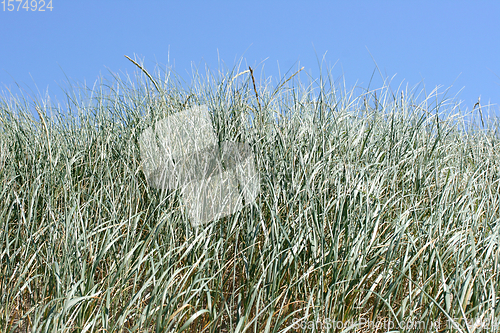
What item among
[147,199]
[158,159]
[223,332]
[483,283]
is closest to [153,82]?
[158,159]

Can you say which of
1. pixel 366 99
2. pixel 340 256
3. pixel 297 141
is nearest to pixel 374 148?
pixel 297 141

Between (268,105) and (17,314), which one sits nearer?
(17,314)

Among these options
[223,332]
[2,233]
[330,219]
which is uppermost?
[2,233]

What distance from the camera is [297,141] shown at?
8.97 ft

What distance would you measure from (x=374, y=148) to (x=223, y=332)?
166cm

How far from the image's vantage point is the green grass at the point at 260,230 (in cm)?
171

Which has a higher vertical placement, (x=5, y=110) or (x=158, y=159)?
(x=5, y=110)

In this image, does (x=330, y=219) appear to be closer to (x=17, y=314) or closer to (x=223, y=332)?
(x=223, y=332)

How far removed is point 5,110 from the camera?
12.2 feet

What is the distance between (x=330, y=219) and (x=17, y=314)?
166 centimetres

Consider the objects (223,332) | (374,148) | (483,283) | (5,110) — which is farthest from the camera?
(5,110)

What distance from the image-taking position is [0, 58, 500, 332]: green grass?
67.5 inches

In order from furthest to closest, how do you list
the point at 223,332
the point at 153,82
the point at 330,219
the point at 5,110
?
1. the point at 5,110
2. the point at 153,82
3. the point at 330,219
4. the point at 223,332

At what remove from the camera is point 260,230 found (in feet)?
7.33
